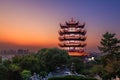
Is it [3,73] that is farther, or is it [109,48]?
[109,48]

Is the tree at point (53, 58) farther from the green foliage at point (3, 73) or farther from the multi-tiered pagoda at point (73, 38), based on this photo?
the multi-tiered pagoda at point (73, 38)

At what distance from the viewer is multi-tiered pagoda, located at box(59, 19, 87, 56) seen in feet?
347

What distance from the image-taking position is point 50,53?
6412 centimetres

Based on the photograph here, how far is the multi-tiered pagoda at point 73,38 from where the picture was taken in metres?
106

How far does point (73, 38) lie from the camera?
108938 millimetres

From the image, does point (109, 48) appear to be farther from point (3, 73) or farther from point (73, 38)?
point (73, 38)

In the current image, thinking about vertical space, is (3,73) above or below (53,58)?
below

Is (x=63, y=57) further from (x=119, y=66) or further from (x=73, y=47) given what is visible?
(x=73, y=47)

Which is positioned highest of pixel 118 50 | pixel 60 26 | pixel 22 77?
pixel 60 26

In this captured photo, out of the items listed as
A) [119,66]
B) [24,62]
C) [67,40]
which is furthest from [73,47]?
[119,66]

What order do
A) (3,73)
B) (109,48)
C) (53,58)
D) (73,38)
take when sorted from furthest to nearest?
(73,38), (53,58), (109,48), (3,73)

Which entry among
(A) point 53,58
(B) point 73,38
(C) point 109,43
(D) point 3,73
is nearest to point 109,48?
(C) point 109,43

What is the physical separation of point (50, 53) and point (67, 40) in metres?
44.8

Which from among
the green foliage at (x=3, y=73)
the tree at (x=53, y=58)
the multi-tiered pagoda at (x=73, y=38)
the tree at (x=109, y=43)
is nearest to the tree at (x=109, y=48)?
the tree at (x=109, y=43)
